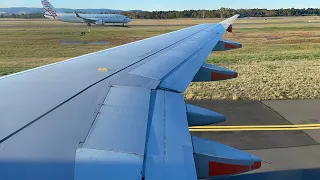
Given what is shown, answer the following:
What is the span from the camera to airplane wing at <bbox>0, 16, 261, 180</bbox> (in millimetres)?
1532

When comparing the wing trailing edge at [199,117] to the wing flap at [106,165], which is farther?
the wing trailing edge at [199,117]

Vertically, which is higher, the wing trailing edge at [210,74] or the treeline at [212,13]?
the treeline at [212,13]

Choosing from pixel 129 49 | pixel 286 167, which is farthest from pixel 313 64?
pixel 129 49

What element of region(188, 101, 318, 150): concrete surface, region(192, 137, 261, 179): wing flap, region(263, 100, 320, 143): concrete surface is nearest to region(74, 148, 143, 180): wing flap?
region(192, 137, 261, 179): wing flap

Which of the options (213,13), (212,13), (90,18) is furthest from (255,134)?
(212,13)

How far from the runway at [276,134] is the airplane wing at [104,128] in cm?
266

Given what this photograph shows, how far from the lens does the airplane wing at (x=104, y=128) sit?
1532 millimetres

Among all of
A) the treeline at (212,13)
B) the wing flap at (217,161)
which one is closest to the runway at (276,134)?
the wing flap at (217,161)

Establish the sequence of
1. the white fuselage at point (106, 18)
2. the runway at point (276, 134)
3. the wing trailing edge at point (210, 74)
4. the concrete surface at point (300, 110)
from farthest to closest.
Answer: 1. the white fuselage at point (106, 18)
2. the concrete surface at point (300, 110)
3. the runway at point (276, 134)
4. the wing trailing edge at point (210, 74)

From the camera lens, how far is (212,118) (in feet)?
9.27

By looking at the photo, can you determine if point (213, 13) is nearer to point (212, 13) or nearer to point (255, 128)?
point (212, 13)

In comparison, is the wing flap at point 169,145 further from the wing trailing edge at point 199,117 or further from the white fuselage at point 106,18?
the white fuselage at point 106,18

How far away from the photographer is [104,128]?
1981 millimetres

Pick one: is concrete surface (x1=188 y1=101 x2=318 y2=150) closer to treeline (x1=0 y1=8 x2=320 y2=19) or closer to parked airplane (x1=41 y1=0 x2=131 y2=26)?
parked airplane (x1=41 y1=0 x2=131 y2=26)
